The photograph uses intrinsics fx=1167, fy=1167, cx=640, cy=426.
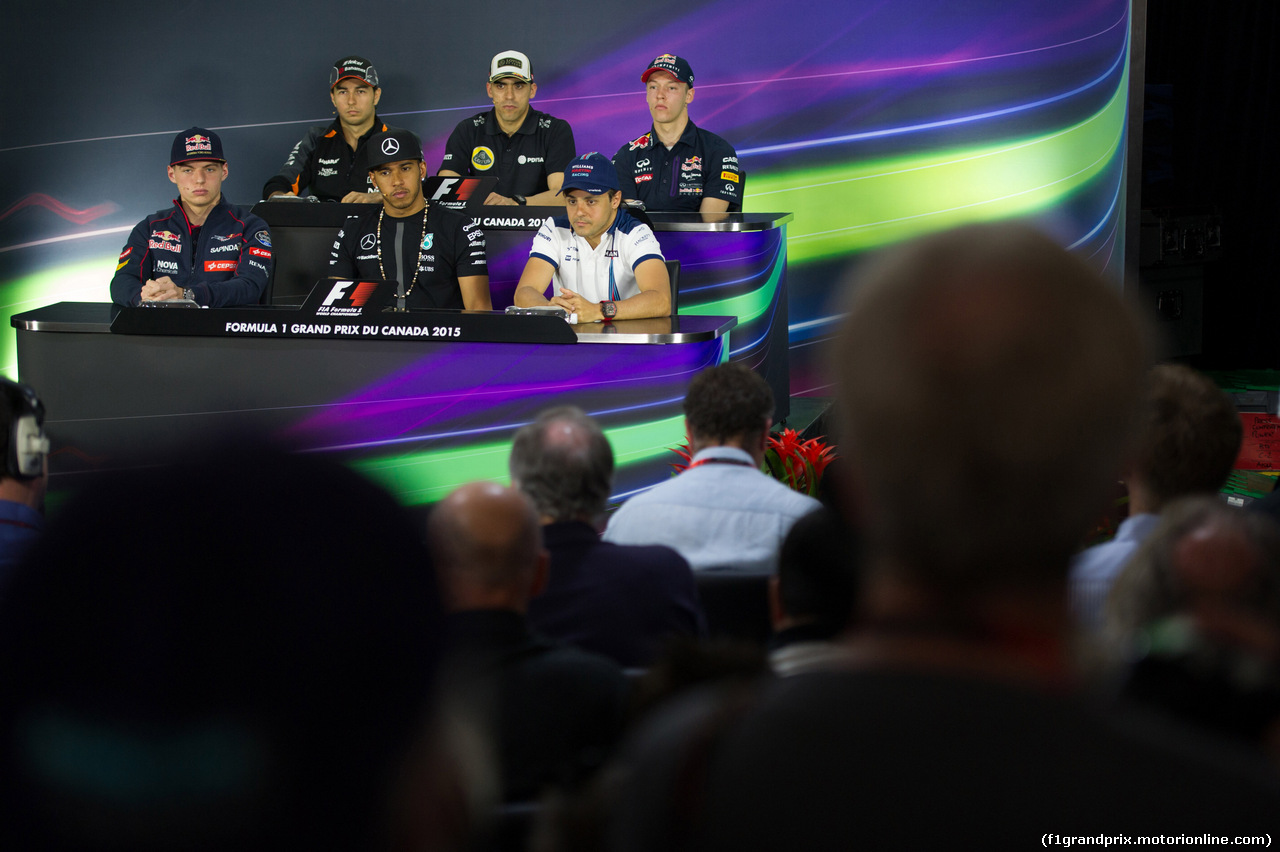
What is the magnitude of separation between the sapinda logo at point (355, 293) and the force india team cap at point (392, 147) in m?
0.59

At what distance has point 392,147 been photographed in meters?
4.34

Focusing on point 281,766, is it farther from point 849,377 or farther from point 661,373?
point 661,373

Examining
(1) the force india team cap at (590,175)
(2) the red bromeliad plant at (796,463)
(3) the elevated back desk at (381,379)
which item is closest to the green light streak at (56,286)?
(3) the elevated back desk at (381,379)

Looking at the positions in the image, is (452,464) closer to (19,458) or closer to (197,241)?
(197,241)

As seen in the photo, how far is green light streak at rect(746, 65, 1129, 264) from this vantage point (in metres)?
6.46

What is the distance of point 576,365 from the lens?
3814mm

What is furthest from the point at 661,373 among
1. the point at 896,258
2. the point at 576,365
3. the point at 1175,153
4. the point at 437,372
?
the point at 1175,153

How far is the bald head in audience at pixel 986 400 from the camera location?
53 centimetres

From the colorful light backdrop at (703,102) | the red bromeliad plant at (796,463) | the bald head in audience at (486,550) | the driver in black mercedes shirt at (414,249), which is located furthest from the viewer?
the colorful light backdrop at (703,102)

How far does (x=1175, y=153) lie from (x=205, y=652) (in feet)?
24.8

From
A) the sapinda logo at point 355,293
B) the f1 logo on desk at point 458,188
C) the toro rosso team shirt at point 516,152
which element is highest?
the toro rosso team shirt at point 516,152

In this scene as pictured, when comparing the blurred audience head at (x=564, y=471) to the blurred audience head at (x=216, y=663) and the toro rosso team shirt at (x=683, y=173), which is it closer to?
the blurred audience head at (x=216, y=663)

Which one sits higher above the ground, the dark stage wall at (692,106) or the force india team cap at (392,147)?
the dark stage wall at (692,106)

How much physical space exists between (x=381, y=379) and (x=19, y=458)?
2.18 meters
